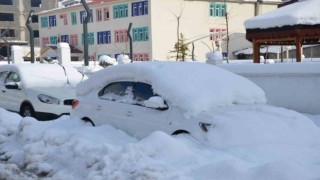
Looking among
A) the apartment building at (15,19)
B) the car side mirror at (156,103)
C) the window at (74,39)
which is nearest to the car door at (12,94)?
the car side mirror at (156,103)

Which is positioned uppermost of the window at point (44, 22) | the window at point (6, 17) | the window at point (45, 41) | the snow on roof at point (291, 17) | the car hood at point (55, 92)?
the window at point (6, 17)

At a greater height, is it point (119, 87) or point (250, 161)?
point (119, 87)

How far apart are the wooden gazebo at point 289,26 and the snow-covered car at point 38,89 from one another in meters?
7.26

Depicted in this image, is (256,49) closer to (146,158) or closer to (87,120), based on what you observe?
(87,120)

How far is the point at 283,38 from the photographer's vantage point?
1631cm

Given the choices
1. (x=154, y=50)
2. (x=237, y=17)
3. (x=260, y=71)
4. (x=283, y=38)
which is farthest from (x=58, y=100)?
(x=237, y=17)

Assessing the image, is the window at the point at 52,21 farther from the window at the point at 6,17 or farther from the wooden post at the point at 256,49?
the wooden post at the point at 256,49

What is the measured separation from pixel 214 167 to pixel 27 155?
3.04 meters

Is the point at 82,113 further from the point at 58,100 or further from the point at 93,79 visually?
the point at 58,100

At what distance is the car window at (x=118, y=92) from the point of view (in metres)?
7.34

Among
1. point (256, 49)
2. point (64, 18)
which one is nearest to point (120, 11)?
point (64, 18)

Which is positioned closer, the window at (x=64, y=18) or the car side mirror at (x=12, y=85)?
the car side mirror at (x=12, y=85)

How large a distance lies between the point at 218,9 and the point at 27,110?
42.6 metres

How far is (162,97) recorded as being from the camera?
6672 mm
